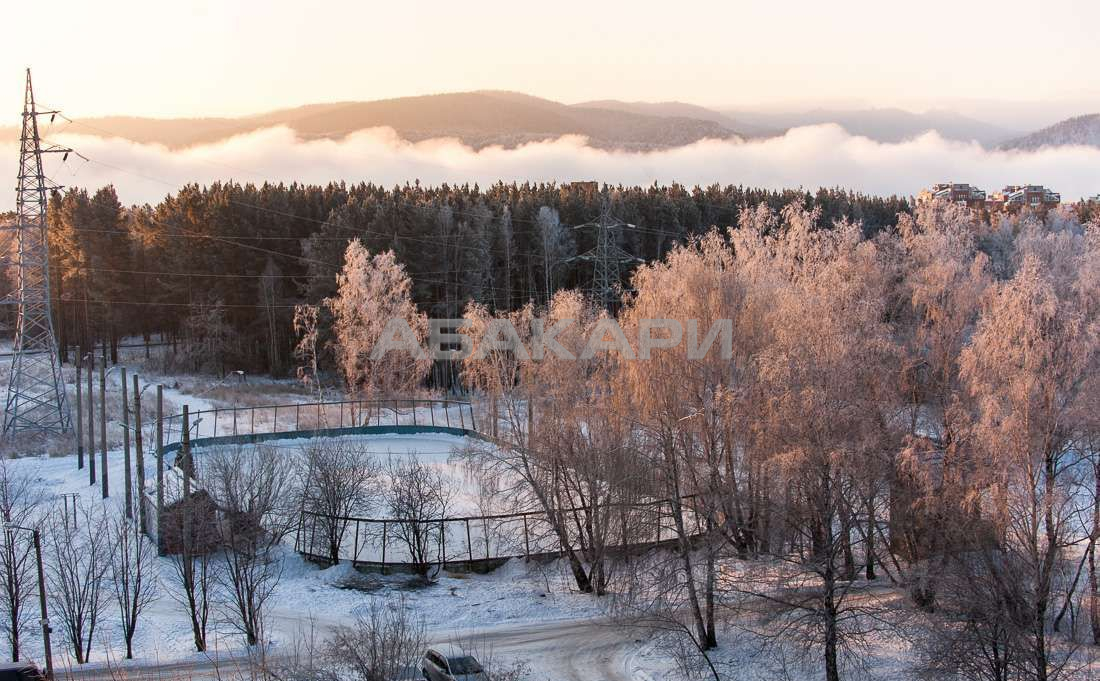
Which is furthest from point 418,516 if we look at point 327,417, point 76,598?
point 327,417

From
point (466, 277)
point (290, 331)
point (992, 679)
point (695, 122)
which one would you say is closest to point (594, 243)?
point (466, 277)

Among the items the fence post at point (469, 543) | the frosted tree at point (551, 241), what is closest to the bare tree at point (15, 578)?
the fence post at point (469, 543)

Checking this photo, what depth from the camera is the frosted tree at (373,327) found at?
157ft

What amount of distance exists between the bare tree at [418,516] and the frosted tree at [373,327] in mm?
17587

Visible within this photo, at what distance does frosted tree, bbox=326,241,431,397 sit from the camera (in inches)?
1880

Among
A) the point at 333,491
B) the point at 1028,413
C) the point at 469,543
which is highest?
the point at 1028,413

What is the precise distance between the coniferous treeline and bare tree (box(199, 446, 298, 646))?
3240 cm

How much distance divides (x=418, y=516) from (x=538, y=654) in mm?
8200

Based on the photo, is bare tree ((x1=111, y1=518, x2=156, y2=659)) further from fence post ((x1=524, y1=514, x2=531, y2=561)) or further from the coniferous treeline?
the coniferous treeline

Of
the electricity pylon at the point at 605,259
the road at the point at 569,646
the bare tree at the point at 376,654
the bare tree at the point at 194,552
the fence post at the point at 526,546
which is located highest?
the electricity pylon at the point at 605,259

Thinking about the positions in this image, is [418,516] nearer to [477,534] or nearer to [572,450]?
[477,534]

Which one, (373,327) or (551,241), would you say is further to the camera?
(551,241)

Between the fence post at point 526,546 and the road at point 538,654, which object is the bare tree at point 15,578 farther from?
the fence post at point 526,546

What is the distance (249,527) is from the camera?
24.7 metres
